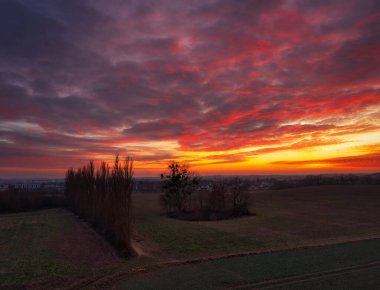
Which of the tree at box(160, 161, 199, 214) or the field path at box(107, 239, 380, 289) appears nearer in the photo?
the field path at box(107, 239, 380, 289)

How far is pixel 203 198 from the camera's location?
3055cm

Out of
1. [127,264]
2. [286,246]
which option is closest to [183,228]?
[286,246]

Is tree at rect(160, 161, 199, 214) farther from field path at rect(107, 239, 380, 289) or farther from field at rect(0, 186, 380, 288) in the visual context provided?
field path at rect(107, 239, 380, 289)

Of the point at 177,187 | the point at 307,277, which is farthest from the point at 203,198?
the point at 307,277

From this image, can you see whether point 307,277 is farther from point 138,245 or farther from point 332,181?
point 332,181

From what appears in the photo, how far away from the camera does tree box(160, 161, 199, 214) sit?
28.6 m

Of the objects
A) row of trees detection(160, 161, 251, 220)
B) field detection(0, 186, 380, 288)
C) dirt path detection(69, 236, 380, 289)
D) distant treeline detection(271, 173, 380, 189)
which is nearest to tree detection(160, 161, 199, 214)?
row of trees detection(160, 161, 251, 220)

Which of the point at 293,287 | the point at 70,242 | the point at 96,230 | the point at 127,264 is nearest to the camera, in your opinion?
the point at 293,287

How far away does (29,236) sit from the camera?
55.8ft

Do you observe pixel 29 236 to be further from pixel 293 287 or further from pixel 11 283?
pixel 293 287

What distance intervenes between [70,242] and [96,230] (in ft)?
11.3

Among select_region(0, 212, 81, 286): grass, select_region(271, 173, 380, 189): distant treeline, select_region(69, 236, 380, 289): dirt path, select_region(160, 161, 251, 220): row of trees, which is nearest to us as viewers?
select_region(69, 236, 380, 289): dirt path

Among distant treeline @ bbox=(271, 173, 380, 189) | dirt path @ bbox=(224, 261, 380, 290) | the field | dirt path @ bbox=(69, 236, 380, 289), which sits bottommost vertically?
the field

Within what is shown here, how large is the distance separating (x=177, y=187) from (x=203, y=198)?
10.6ft
